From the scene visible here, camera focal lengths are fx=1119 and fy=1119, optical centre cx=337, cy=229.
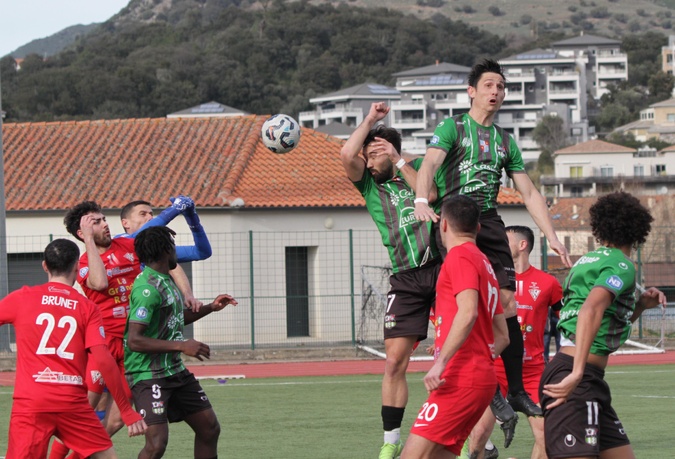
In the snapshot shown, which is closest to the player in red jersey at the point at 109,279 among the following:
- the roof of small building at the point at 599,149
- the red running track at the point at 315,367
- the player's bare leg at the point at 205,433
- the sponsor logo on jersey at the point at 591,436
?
the player's bare leg at the point at 205,433

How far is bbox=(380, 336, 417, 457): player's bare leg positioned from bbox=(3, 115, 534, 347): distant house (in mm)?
15202

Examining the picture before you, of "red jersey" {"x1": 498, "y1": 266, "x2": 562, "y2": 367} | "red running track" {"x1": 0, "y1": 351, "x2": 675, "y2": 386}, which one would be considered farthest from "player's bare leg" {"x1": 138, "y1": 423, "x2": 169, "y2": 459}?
"red running track" {"x1": 0, "y1": 351, "x2": 675, "y2": 386}

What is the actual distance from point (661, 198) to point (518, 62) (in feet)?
352

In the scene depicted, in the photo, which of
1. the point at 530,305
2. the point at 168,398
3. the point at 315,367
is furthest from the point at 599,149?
the point at 168,398

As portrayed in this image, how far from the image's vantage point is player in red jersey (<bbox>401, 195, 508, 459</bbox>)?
6.16 metres

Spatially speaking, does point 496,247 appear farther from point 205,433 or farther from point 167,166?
point 167,166

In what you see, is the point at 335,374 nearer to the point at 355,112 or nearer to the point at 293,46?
the point at 355,112

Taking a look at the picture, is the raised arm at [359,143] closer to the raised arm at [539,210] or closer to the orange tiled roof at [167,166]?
the raised arm at [539,210]

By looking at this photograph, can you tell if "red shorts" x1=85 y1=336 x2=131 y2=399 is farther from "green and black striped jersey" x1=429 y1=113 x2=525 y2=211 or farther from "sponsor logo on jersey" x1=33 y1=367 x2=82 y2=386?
"green and black striped jersey" x1=429 y1=113 x2=525 y2=211

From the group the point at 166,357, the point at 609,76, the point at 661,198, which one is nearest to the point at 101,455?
the point at 166,357

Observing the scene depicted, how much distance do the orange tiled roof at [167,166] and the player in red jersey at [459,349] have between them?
23.6 m

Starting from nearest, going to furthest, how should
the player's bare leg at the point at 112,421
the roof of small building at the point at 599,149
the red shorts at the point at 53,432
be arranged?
the red shorts at the point at 53,432, the player's bare leg at the point at 112,421, the roof of small building at the point at 599,149

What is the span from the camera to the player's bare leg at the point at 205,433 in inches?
296

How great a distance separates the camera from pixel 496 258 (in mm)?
7801
